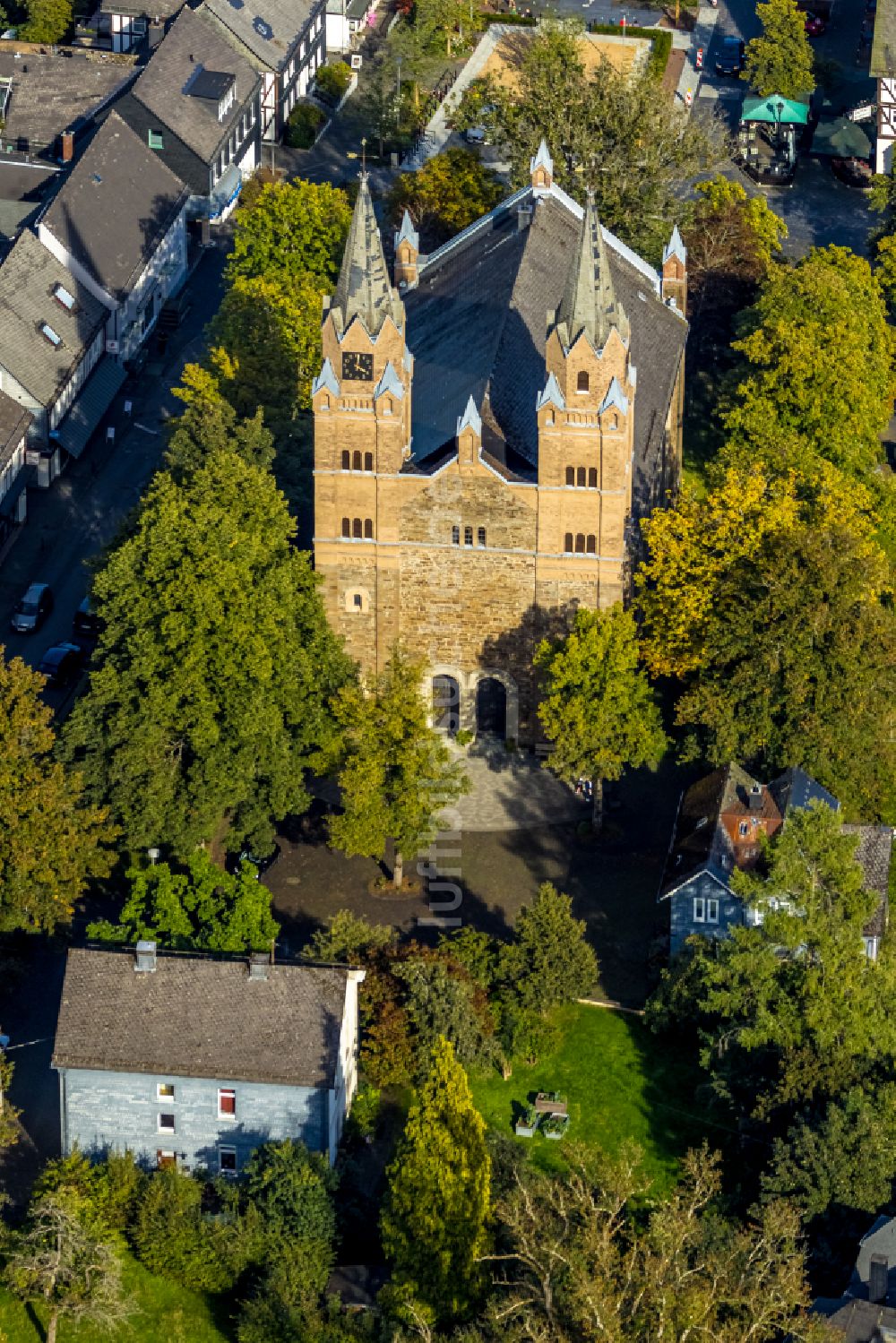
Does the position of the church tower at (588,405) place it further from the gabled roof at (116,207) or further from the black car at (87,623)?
the gabled roof at (116,207)

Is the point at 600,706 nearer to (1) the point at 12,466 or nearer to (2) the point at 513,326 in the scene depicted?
(2) the point at 513,326

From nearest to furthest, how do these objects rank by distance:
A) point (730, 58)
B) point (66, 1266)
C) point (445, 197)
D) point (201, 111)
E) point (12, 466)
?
point (66, 1266) → point (12, 466) → point (445, 197) → point (201, 111) → point (730, 58)

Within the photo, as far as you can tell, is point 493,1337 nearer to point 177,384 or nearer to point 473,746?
point 473,746

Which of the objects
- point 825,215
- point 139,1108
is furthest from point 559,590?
point 825,215

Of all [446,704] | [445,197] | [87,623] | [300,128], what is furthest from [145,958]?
[300,128]

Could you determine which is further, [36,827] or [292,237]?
[292,237]

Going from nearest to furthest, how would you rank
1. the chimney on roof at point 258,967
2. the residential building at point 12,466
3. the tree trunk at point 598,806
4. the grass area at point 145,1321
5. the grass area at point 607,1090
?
the grass area at point 145,1321 → the chimney on roof at point 258,967 → the grass area at point 607,1090 → the tree trunk at point 598,806 → the residential building at point 12,466

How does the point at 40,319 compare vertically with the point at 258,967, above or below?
above

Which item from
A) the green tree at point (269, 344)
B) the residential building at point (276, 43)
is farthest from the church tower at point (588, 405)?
the residential building at point (276, 43)
